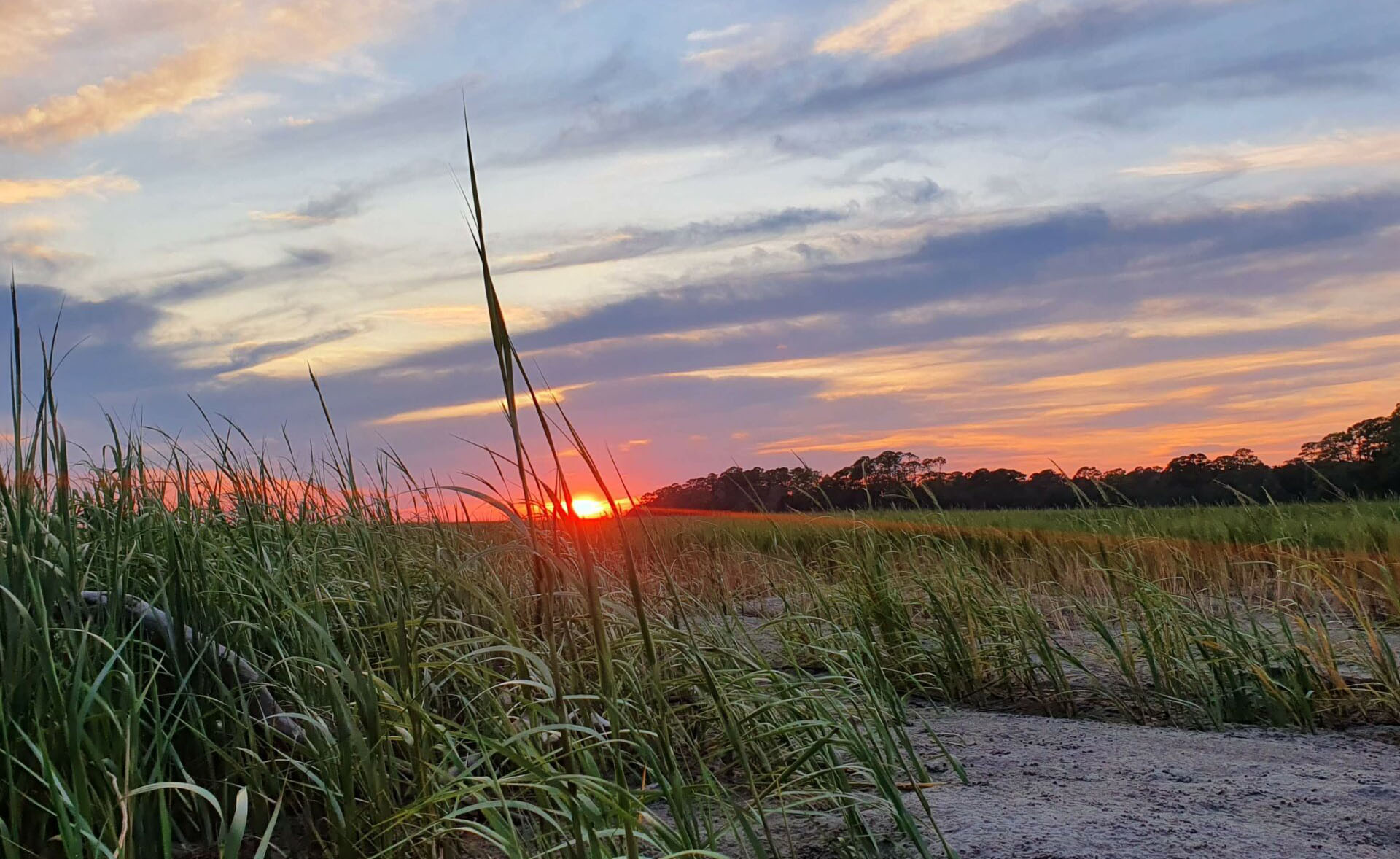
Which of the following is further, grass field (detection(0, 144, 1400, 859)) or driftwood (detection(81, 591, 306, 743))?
driftwood (detection(81, 591, 306, 743))

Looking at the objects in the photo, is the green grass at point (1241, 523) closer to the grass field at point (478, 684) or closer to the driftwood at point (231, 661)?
the grass field at point (478, 684)

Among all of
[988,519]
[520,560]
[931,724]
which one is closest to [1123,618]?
[931,724]

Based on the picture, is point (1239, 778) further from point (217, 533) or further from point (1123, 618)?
point (217, 533)

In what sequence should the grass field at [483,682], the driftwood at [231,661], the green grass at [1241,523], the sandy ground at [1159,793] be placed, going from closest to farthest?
the grass field at [483,682] < the sandy ground at [1159,793] < the driftwood at [231,661] < the green grass at [1241,523]

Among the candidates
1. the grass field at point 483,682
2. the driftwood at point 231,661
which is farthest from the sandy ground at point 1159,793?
the driftwood at point 231,661

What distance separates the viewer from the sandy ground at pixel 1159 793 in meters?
1.96

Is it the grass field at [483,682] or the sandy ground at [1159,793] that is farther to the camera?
the sandy ground at [1159,793]

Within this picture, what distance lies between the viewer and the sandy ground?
196 centimetres

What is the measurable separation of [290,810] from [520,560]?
2.04m

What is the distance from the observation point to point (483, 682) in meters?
1.85

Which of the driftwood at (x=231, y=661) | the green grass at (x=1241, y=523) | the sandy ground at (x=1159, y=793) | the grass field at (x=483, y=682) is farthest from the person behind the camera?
the green grass at (x=1241, y=523)

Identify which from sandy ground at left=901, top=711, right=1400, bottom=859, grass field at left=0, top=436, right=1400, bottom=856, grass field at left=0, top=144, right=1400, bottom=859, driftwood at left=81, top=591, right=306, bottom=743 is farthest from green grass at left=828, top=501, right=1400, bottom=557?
driftwood at left=81, top=591, right=306, bottom=743

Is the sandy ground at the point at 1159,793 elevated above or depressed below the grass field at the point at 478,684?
below

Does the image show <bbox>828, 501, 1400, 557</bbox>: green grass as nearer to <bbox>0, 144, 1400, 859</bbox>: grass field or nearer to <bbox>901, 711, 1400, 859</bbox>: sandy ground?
<bbox>0, 144, 1400, 859</bbox>: grass field
